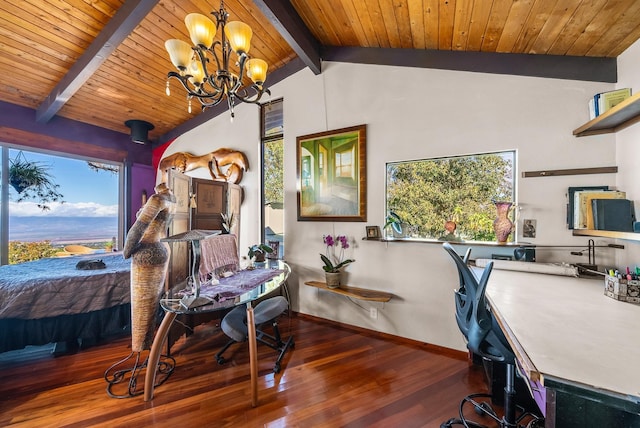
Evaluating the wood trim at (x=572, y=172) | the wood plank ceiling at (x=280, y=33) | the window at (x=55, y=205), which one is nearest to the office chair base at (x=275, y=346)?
the wood trim at (x=572, y=172)

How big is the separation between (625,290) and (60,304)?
4.05m

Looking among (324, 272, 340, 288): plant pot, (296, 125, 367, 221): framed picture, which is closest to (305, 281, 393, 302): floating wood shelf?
(324, 272, 340, 288): plant pot

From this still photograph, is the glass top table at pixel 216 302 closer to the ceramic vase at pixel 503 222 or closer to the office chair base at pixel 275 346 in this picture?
the office chair base at pixel 275 346

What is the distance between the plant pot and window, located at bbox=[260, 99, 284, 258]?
845 mm

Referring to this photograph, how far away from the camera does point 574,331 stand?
93 centimetres

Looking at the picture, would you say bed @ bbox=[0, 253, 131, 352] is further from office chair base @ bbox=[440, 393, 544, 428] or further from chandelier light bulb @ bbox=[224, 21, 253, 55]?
office chair base @ bbox=[440, 393, 544, 428]

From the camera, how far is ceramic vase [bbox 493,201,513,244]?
2.02 m

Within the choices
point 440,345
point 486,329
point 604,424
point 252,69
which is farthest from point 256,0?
point 440,345

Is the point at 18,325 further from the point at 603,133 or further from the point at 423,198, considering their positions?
the point at 603,133

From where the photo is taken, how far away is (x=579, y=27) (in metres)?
1.56

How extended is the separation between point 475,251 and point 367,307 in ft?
4.00

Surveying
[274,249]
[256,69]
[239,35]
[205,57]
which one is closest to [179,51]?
[205,57]

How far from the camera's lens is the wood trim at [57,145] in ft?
10.1

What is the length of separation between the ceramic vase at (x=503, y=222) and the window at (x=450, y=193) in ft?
0.49
